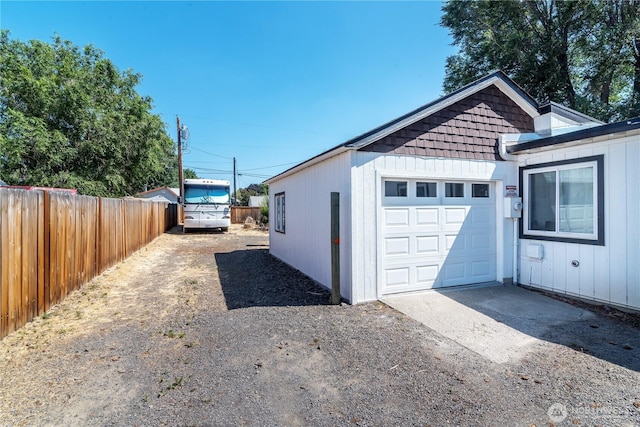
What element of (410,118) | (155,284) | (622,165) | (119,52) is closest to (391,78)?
(410,118)

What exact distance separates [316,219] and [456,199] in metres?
2.87

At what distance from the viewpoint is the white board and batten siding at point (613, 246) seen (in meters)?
4.47

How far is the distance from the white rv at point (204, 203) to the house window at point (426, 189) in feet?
45.7

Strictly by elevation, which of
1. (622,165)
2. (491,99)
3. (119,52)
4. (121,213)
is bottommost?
(121,213)

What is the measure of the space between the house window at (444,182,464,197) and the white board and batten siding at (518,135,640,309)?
1.64 meters

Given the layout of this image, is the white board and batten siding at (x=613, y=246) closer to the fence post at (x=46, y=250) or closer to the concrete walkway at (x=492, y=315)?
the concrete walkway at (x=492, y=315)

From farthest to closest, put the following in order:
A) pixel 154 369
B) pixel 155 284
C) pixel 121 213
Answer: pixel 121 213
pixel 155 284
pixel 154 369

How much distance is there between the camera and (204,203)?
17.1 meters

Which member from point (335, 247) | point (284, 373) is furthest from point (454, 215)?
point (284, 373)

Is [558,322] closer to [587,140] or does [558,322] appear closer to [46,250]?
[587,140]

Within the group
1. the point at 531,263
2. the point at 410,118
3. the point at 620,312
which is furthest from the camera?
the point at 531,263

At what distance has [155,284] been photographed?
6766 millimetres

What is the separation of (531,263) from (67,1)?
13.1 m

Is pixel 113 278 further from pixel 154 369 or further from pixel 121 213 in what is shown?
pixel 154 369
